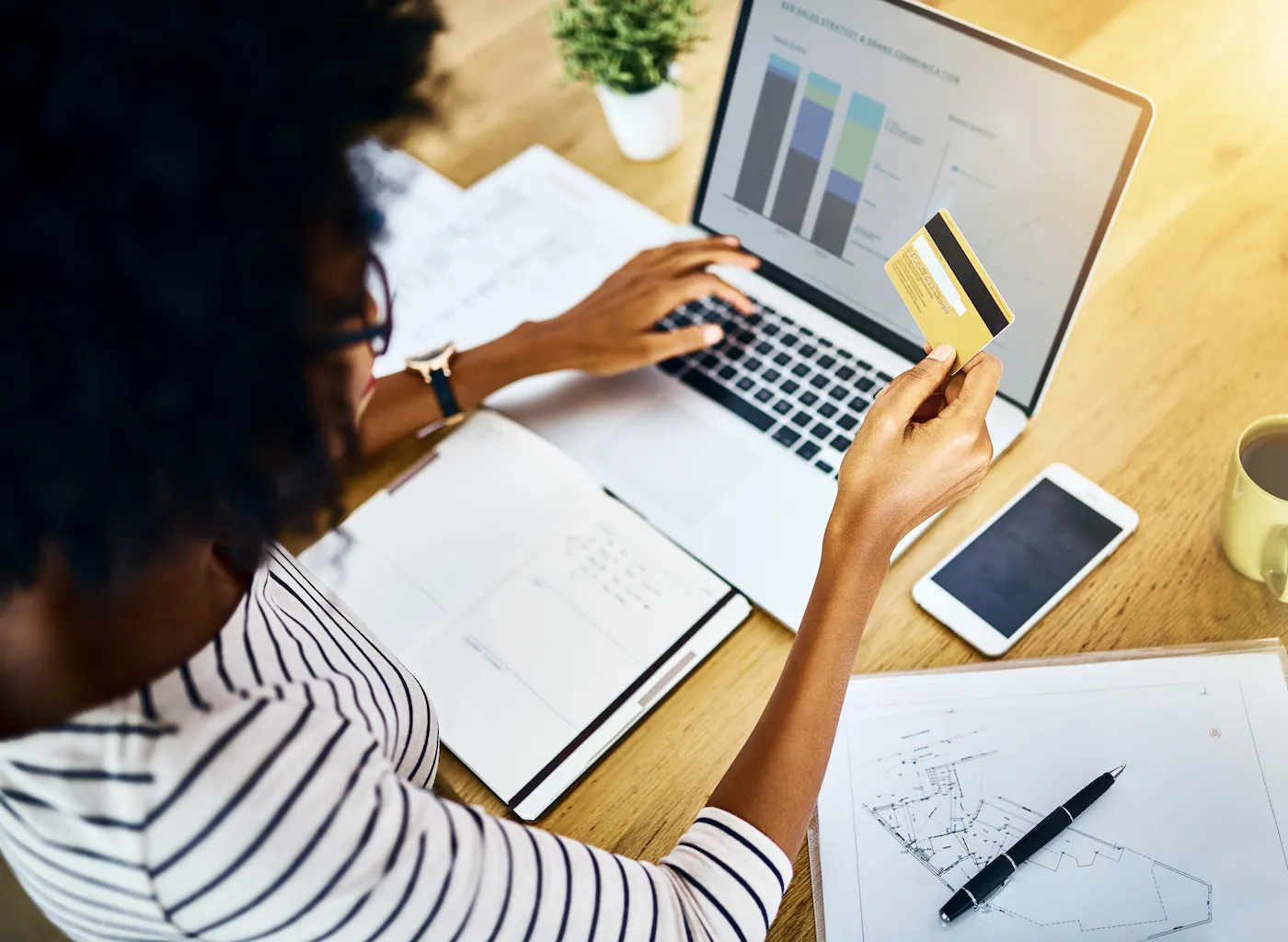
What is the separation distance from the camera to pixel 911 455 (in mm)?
728

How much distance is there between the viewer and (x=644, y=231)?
1147 millimetres

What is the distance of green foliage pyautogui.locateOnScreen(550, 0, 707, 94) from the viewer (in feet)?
3.60

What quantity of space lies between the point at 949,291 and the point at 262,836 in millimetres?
541

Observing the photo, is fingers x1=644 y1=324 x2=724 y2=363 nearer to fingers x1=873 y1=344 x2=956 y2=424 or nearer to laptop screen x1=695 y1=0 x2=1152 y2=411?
laptop screen x1=695 y1=0 x2=1152 y2=411

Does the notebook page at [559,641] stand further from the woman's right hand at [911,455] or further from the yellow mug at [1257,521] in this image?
the yellow mug at [1257,521]

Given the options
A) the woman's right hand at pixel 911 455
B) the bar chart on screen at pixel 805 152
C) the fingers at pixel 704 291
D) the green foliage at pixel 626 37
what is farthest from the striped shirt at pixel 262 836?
the green foliage at pixel 626 37

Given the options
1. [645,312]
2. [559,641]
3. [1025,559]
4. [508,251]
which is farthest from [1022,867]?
[508,251]

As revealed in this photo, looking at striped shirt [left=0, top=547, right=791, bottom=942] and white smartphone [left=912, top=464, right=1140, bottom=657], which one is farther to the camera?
white smartphone [left=912, top=464, right=1140, bottom=657]

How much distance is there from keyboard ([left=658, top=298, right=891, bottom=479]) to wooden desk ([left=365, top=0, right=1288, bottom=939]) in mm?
126

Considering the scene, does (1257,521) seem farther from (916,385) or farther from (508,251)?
(508,251)

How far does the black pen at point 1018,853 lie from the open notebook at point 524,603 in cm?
25

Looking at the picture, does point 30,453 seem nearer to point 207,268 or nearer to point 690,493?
point 207,268

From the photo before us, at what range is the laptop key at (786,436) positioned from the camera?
0.92 m

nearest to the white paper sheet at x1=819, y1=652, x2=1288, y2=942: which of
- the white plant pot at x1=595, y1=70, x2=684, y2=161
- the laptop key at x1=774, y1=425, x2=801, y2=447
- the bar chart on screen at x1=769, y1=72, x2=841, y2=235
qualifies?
the laptop key at x1=774, y1=425, x2=801, y2=447
